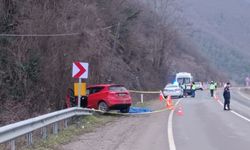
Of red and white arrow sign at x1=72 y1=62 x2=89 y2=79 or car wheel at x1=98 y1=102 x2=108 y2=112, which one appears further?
car wheel at x1=98 y1=102 x2=108 y2=112

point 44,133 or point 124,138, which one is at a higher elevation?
point 44,133

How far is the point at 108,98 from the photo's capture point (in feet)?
89.4

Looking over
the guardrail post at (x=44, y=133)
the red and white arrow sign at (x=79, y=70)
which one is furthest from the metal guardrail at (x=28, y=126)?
the red and white arrow sign at (x=79, y=70)

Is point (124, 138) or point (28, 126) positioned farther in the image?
point (124, 138)

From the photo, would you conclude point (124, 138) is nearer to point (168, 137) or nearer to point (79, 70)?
point (168, 137)

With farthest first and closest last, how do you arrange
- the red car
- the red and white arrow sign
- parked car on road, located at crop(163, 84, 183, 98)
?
parked car on road, located at crop(163, 84, 183, 98) → the red car → the red and white arrow sign

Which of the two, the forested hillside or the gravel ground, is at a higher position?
the forested hillside

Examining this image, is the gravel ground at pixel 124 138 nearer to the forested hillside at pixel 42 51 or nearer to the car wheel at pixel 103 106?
the car wheel at pixel 103 106

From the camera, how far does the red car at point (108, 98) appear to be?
89.6 feet

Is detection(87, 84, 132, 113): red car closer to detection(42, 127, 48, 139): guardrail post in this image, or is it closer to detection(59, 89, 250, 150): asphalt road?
detection(59, 89, 250, 150): asphalt road

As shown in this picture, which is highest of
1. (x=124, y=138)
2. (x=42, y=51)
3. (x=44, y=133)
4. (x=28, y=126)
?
(x=42, y=51)

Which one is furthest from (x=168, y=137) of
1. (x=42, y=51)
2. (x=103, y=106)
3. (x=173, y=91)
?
(x=173, y=91)

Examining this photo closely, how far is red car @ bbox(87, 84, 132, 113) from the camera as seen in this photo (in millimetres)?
27297

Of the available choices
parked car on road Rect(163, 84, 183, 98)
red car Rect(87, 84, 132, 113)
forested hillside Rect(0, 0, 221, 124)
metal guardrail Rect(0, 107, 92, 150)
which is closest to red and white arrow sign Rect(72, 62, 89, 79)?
metal guardrail Rect(0, 107, 92, 150)
